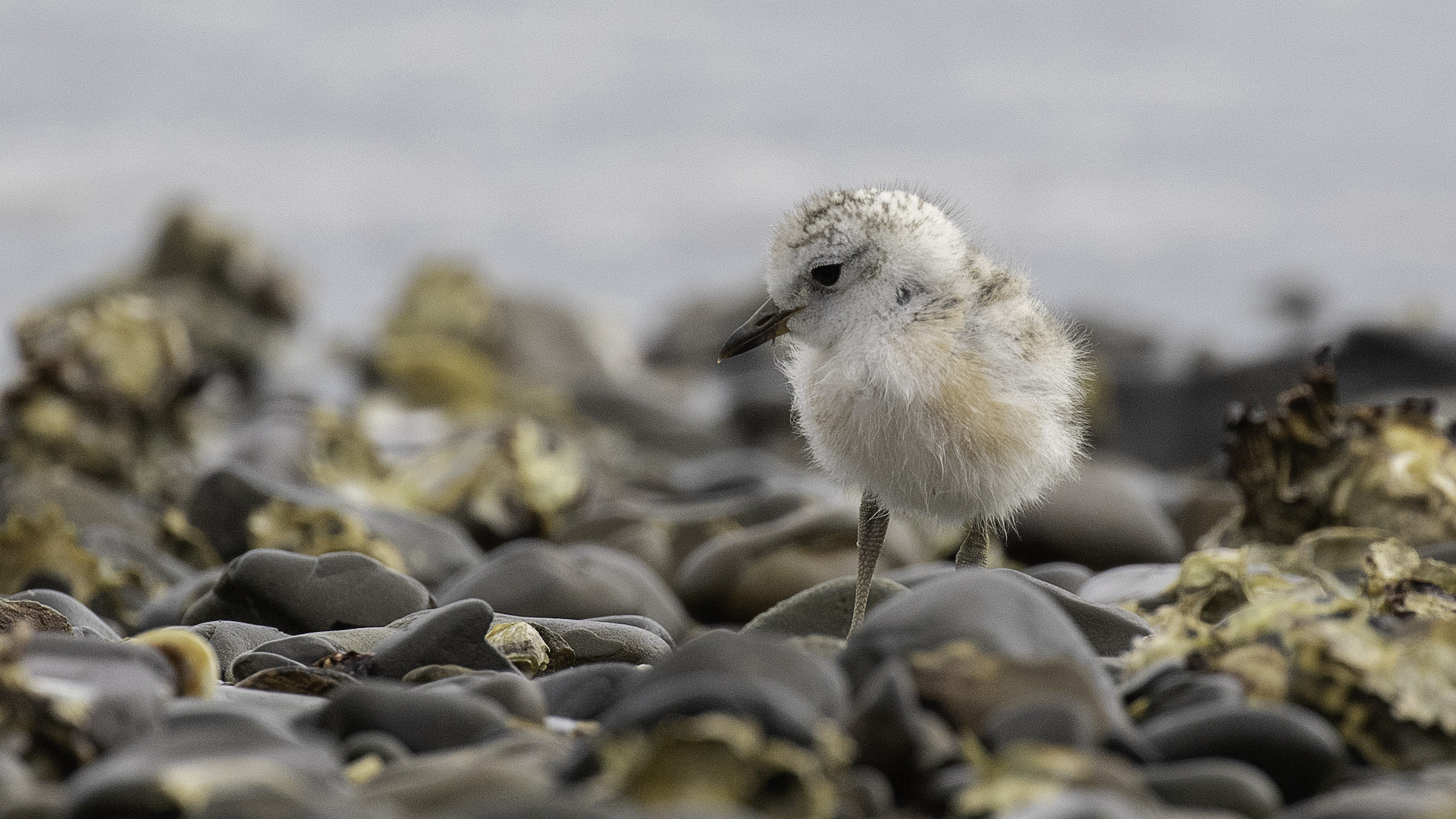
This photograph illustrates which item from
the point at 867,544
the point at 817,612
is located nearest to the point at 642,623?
the point at 817,612

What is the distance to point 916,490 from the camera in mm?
3457

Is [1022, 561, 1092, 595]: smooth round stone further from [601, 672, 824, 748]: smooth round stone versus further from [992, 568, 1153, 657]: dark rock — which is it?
[601, 672, 824, 748]: smooth round stone

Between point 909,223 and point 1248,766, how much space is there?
1753mm

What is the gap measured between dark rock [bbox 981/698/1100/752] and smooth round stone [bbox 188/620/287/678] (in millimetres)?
2099

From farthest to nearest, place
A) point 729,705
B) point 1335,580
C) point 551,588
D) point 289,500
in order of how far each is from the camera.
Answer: point 289,500 < point 551,588 < point 1335,580 < point 729,705

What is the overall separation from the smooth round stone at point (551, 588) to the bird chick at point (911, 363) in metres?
1.39

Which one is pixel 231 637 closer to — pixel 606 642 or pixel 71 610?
pixel 71 610

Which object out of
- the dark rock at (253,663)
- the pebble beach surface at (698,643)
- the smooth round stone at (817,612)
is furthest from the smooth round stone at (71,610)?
the smooth round stone at (817,612)

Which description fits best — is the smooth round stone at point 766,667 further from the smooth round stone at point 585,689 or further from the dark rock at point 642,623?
the dark rock at point 642,623

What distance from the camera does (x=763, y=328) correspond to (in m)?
3.67

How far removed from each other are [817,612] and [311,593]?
1561 millimetres

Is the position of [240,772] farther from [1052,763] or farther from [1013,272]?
[1013,272]

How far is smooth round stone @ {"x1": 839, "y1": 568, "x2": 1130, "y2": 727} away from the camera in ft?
7.79

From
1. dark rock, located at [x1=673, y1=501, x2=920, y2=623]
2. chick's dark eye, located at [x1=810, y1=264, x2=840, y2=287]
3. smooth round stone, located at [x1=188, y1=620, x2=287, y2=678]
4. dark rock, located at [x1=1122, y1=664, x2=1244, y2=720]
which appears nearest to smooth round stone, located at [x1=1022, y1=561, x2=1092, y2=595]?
dark rock, located at [x1=673, y1=501, x2=920, y2=623]
